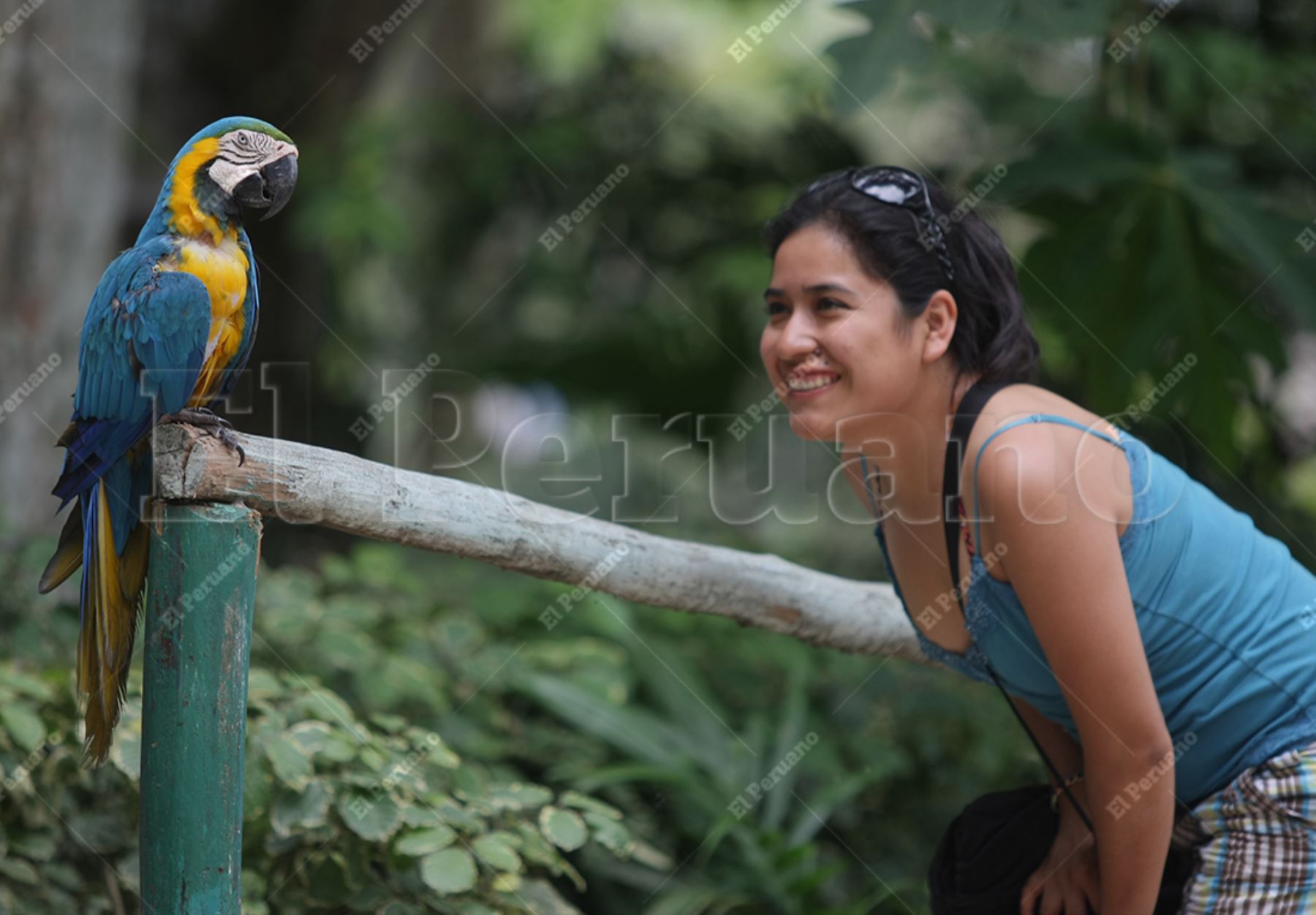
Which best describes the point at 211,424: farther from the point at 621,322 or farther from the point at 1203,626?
the point at 621,322

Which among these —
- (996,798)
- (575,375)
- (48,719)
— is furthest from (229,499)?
(575,375)

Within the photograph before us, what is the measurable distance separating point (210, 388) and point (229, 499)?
0.73 ft

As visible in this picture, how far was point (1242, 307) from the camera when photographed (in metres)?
2.61

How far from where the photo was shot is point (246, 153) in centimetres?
125

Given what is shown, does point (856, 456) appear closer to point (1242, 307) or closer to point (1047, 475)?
point (1047, 475)

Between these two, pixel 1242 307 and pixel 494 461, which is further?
pixel 494 461

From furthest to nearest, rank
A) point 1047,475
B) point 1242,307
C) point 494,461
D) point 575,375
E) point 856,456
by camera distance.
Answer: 1. point 494,461
2. point 575,375
3. point 1242,307
4. point 856,456
5. point 1047,475

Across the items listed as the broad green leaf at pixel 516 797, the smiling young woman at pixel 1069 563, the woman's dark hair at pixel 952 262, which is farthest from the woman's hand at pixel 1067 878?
the broad green leaf at pixel 516 797

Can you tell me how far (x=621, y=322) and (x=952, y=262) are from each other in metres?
2.85

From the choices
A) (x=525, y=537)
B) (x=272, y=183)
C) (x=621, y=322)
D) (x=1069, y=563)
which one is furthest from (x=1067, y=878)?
(x=621, y=322)

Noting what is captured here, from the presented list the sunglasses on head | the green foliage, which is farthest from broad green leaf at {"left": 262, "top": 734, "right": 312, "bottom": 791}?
the green foliage

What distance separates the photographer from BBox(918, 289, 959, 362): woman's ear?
135 cm

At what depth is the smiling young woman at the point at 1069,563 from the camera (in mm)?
1174

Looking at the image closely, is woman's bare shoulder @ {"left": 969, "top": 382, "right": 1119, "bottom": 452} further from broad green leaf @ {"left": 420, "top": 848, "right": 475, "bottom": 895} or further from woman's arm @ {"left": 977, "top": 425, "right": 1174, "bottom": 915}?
broad green leaf @ {"left": 420, "top": 848, "right": 475, "bottom": 895}
